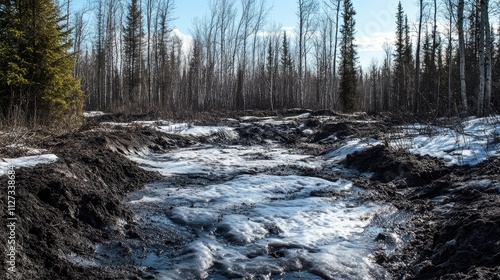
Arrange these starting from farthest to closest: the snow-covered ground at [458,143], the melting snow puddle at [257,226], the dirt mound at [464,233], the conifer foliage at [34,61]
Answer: the conifer foliage at [34,61] → the snow-covered ground at [458,143] → the melting snow puddle at [257,226] → the dirt mound at [464,233]

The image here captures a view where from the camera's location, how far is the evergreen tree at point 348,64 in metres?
30.3

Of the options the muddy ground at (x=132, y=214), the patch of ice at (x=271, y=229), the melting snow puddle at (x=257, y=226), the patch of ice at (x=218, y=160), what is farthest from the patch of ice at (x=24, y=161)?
the patch of ice at (x=218, y=160)

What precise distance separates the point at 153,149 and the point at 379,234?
319 inches

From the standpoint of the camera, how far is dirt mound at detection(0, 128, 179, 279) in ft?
11.1

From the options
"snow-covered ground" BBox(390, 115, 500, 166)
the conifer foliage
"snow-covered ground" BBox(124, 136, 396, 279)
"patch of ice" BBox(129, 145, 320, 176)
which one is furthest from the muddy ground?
the conifer foliage

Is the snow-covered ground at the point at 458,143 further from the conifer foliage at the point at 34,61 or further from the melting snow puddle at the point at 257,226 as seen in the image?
the conifer foliage at the point at 34,61

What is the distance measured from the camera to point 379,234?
459 centimetres

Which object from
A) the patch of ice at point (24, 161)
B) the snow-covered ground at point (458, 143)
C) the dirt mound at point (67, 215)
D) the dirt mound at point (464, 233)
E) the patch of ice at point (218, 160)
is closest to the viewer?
the dirt mound at point (464, 233)

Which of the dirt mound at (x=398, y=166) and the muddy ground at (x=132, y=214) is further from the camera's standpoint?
the dirt mound at (x=398, y=166)

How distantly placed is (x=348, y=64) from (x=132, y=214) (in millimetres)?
28903

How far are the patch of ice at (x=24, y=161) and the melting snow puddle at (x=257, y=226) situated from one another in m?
Result: 1.40

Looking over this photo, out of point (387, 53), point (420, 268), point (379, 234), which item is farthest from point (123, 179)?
point (387, 53)

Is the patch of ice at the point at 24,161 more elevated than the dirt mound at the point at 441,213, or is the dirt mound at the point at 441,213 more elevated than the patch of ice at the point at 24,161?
the patch of ice at the point at 24,161

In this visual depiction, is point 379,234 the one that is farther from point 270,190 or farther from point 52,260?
point 52,260
